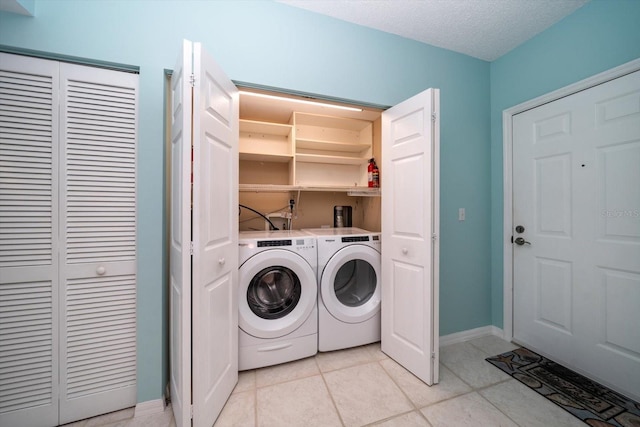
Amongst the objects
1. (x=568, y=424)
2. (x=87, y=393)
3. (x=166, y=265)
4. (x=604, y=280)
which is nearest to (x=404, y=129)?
(x=604, y=280)

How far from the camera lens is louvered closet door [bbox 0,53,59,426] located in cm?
113

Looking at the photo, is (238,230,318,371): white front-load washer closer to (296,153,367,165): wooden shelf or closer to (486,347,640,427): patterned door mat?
(296,153,367,165): wooden shelf

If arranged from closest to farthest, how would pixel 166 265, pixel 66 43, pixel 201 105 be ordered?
pixel 201 105 → pixel 66 43 → pixel 166 265

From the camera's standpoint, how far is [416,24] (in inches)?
68.3

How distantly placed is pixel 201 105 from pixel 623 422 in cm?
276

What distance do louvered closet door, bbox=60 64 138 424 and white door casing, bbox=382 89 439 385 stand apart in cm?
170

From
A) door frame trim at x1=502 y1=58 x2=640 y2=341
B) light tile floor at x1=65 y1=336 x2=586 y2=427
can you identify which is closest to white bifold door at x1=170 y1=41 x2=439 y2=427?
light tile floor at x1=65 y1=336 x2=586 y2=427

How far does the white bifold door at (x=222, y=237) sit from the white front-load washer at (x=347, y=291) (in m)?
0.12

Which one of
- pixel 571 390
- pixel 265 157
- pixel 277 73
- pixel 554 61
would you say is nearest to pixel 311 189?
pixel 265 157

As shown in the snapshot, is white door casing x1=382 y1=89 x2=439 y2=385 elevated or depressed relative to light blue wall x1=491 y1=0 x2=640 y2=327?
depressed

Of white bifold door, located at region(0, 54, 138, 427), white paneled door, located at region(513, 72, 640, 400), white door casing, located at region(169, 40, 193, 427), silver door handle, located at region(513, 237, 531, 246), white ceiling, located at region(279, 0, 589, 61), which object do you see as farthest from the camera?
silver door handle, located at region(513, 237, 531, 246)

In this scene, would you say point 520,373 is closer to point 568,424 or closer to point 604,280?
point 568,424

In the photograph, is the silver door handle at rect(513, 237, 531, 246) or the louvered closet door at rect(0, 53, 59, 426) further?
the silver door handle at rect(513, 237, 531, 246)

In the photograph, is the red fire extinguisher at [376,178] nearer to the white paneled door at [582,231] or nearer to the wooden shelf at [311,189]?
the wooden shelf at [311,189]
